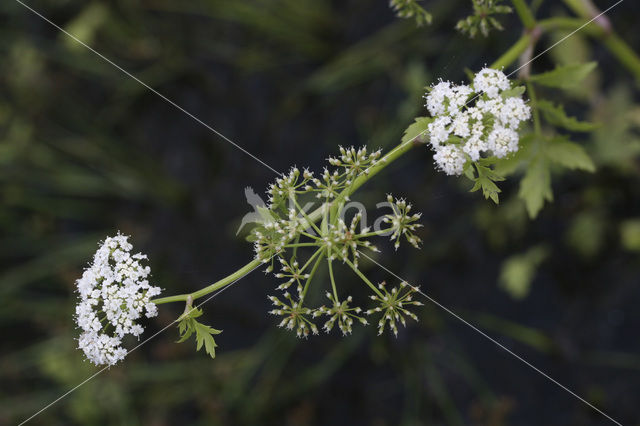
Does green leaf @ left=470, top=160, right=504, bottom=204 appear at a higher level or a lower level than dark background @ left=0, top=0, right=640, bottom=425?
lower

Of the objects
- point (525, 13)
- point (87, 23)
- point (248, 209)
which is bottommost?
point (525, 13)

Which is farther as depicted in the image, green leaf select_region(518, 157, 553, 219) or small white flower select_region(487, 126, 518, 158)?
green leaf select_region(518, 157, 553, 219)

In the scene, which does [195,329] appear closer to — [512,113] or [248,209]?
[512,113]

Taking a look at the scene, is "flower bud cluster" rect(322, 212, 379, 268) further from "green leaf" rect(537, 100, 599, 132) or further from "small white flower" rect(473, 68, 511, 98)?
"green leaf" rect(537, 100, 599, 132)

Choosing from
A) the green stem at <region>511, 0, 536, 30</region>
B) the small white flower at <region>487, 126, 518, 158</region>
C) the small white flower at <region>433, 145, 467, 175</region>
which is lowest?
the small white flower at <region>487, 126, 518, 158</region>

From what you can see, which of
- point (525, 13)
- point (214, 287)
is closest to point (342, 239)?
point (214, 287)

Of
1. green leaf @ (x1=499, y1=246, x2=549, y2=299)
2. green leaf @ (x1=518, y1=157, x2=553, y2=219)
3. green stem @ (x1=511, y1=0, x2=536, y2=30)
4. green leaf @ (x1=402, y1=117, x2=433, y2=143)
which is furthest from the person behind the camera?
green leaf @ (x1=499, y1=246, x2=549, y2=299)

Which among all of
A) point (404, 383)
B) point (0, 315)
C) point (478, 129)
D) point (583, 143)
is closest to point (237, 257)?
point (404, 383)

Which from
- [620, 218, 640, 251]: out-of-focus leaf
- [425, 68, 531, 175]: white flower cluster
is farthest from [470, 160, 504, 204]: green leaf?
[620, 218, 640, 251]: out-of-focus leaf
